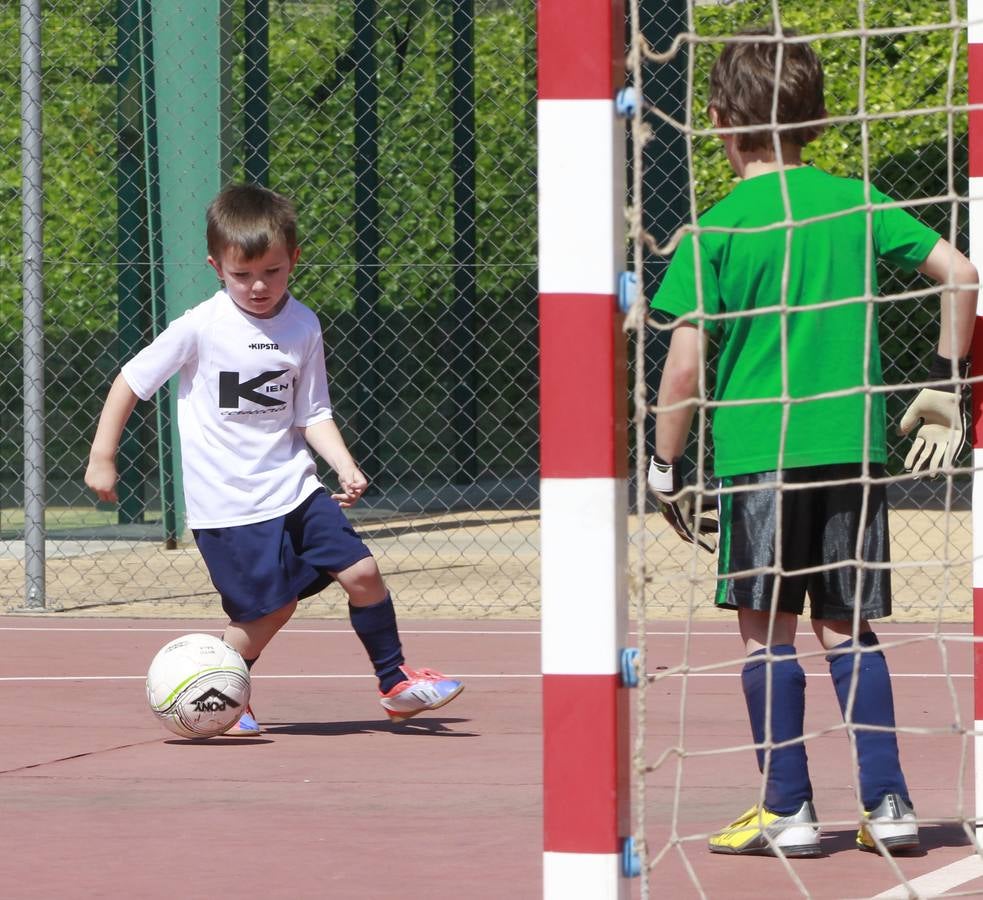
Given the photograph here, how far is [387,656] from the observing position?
571 centimetres

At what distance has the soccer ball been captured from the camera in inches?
214

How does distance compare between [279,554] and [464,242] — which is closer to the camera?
[279,554]

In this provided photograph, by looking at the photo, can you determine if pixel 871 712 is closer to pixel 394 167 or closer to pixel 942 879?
pixel 942 879

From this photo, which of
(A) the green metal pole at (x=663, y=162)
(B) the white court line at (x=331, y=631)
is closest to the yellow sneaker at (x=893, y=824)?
(B) the white court line at (x=331, y=631)

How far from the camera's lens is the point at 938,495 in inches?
519

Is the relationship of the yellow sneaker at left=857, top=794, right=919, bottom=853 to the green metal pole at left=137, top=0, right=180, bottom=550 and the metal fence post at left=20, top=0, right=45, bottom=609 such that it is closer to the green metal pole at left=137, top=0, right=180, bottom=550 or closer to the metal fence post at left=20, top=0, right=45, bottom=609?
the metal fence post at left=20, top=0, right=45, bottom=609

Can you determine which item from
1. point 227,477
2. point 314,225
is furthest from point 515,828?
point 314,225

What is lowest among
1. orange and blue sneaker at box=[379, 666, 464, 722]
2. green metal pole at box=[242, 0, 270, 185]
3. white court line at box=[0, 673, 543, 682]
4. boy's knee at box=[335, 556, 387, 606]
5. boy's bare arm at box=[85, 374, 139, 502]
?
white court line at box=[0, 673, 543, 682]

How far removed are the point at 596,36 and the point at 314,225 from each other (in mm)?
9778

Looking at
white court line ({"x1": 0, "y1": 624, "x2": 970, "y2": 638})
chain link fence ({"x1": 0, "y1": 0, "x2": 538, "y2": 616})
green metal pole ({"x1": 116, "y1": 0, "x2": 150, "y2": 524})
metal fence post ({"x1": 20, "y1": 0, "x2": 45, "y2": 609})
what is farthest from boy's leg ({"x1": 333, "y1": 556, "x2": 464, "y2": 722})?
green metal pole ({"x1": 116, "y1": 0, "x2": 150, "y2": 524})

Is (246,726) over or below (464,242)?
below

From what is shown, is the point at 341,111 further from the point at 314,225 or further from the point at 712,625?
the point at 712,625

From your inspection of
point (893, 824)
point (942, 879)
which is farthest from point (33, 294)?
point (942, 879)

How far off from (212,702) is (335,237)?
730 centimetres
